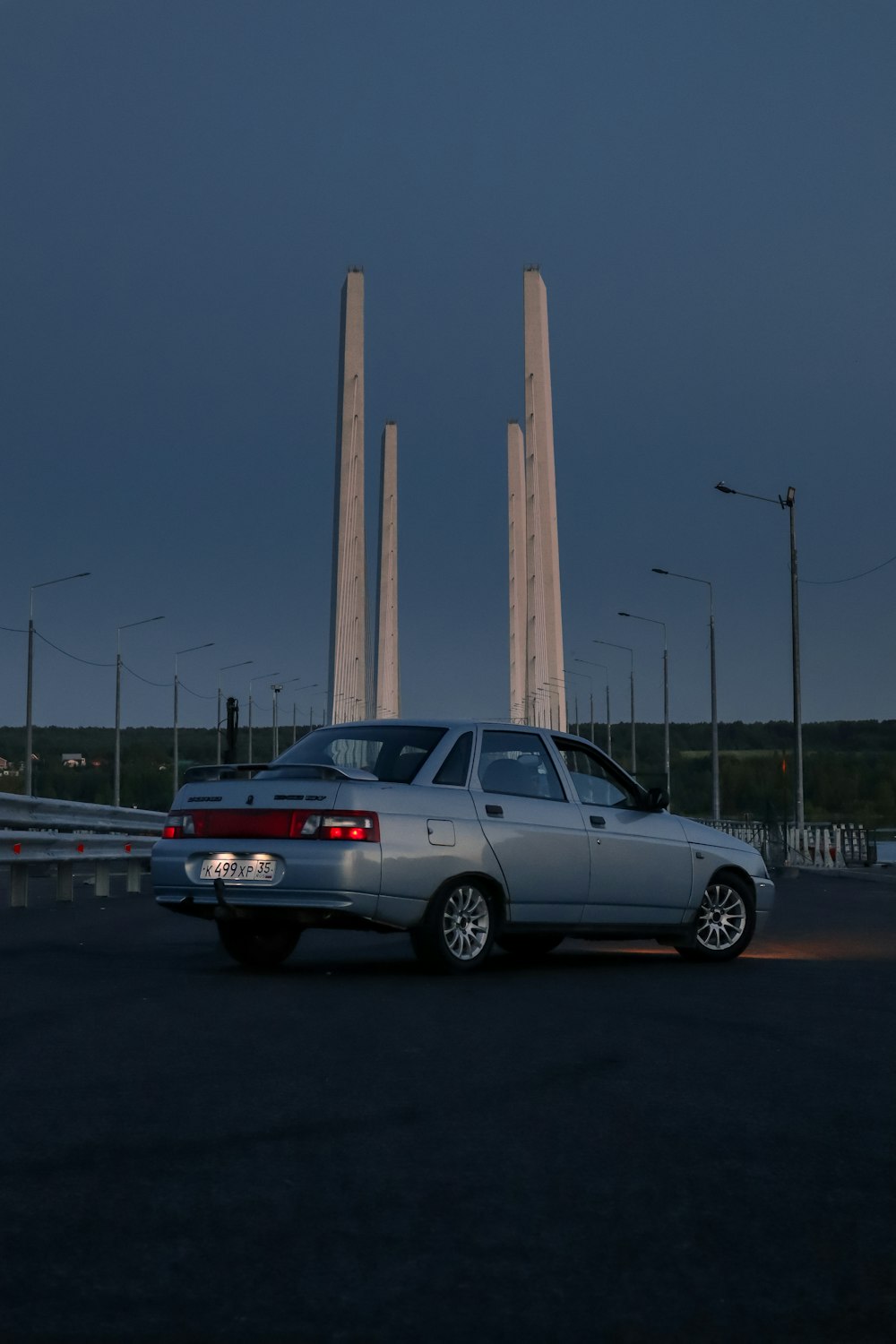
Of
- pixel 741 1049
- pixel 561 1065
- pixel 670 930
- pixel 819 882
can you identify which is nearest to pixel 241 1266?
pixel 561 1065

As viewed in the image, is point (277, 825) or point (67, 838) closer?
point (277, 825)

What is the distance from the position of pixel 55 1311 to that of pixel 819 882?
31.0 meters

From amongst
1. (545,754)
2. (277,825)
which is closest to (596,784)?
(545,754)

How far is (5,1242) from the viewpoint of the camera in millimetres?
4281

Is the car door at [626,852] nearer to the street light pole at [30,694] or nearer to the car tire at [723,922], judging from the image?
the car tire at [723,922]

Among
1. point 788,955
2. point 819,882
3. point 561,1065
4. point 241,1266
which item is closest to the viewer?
point 241,1266

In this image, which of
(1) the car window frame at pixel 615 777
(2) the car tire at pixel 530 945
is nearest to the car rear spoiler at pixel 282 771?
(1) the car window frame at pixel 615 777

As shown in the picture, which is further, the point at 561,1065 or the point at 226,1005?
the point at 226,1005

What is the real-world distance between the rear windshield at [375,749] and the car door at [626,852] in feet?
4.21

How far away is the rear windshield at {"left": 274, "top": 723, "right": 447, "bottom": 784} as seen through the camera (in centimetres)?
1172

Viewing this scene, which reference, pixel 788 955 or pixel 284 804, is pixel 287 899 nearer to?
pixel 284 804

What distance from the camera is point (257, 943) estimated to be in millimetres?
12102

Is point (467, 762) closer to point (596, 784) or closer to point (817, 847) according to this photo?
point (596, 784)

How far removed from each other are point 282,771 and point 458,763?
1.15 metres
